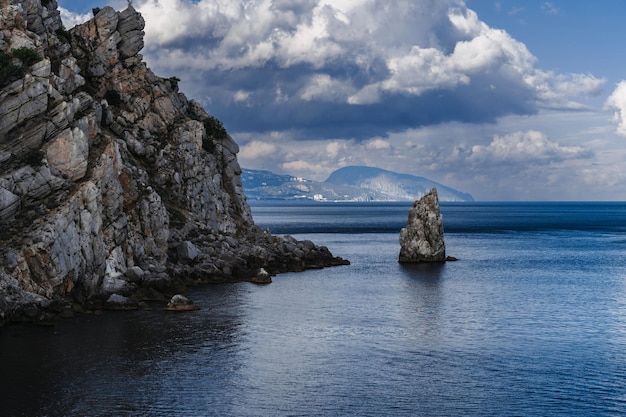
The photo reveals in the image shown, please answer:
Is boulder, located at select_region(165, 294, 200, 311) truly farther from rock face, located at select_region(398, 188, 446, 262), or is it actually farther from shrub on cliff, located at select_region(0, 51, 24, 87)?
rock face, located at select_region(398, 188, 446, 262)

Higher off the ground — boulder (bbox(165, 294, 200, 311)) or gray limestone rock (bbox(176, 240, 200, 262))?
gray limestone rock (bbox(176, 240, 200, 262))

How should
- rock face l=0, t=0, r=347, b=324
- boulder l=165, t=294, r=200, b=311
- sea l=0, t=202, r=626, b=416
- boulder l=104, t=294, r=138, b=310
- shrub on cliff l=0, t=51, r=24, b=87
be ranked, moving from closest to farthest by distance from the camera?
sea l=0, t=202, r=626, b=416, rock face l=0, t=0, r=347, b=324, boulder l=104, t=294, r=138, b=310, boulder l=165, t=294, r=200, b=311, shrub on cliff l=0, t=51, r=24, b=87

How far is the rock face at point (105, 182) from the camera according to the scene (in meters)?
83.1

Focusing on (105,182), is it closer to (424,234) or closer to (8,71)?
(8,71)

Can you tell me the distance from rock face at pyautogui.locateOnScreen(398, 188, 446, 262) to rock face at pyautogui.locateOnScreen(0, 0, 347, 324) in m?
14.4

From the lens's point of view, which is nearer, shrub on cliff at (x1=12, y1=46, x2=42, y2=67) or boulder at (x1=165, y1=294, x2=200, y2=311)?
boulder at (x1=165, y1=294, x2=200, y2=311)

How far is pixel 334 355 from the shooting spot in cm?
6662

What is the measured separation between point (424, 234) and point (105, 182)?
67.0 meters

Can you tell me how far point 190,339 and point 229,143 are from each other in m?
85.7

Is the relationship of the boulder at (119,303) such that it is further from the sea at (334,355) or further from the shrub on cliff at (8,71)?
the shrub on cliff at (8,71)

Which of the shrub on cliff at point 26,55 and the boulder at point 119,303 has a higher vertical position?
the shrub on cliff at point 26,55

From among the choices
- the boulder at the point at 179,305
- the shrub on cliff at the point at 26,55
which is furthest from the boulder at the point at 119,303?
the shrub on cliff at the point at 26,55

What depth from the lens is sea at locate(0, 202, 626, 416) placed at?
52.4m

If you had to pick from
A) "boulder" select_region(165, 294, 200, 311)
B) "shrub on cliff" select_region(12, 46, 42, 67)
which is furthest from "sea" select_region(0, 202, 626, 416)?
"shrub on cliff" select_region(12, 46, 42, 67)
